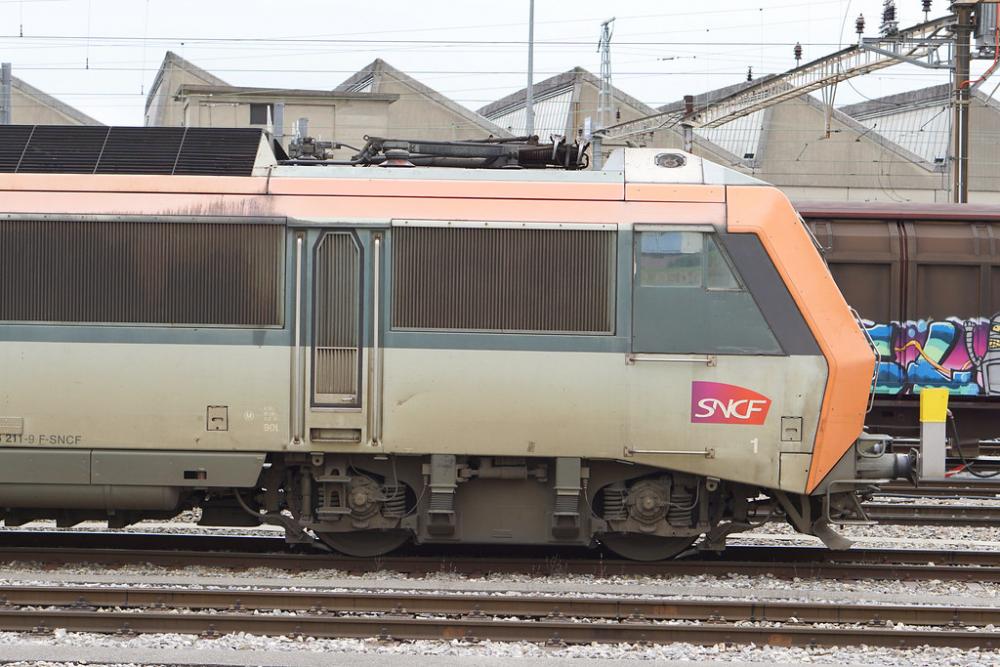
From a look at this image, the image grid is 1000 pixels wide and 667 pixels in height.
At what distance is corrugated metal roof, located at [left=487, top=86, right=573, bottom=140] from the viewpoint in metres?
48.6

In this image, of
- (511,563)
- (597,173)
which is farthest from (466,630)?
(597,173)

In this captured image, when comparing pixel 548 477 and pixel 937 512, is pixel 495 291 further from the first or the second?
Answer: pixel 937 512

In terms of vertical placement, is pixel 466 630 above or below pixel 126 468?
below

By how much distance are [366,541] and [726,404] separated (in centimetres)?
331

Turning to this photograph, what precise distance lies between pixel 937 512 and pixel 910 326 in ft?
11.8

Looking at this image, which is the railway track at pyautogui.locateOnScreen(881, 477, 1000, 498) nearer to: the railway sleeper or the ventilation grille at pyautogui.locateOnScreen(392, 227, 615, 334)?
the railway sleeper

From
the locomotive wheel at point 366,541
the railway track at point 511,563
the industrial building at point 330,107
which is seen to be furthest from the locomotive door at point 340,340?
the industrial building at point 330,107

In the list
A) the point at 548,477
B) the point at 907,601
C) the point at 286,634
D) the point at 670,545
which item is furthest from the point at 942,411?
the point at 286,634

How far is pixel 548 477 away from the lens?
31.6ft

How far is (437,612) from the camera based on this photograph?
8.59 meters

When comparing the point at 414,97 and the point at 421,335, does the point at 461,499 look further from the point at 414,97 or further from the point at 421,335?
the point at 414,97

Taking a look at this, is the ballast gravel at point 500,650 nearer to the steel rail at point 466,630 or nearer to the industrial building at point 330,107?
the steel rail at point 466,630

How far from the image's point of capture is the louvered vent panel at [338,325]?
30.7ft

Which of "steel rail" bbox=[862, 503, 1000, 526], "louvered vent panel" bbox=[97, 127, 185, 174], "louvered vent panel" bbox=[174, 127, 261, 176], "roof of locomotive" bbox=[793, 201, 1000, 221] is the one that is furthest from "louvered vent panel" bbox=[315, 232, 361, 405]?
"roof of locomotive" bbox=[793, 201, 1000, 221]
